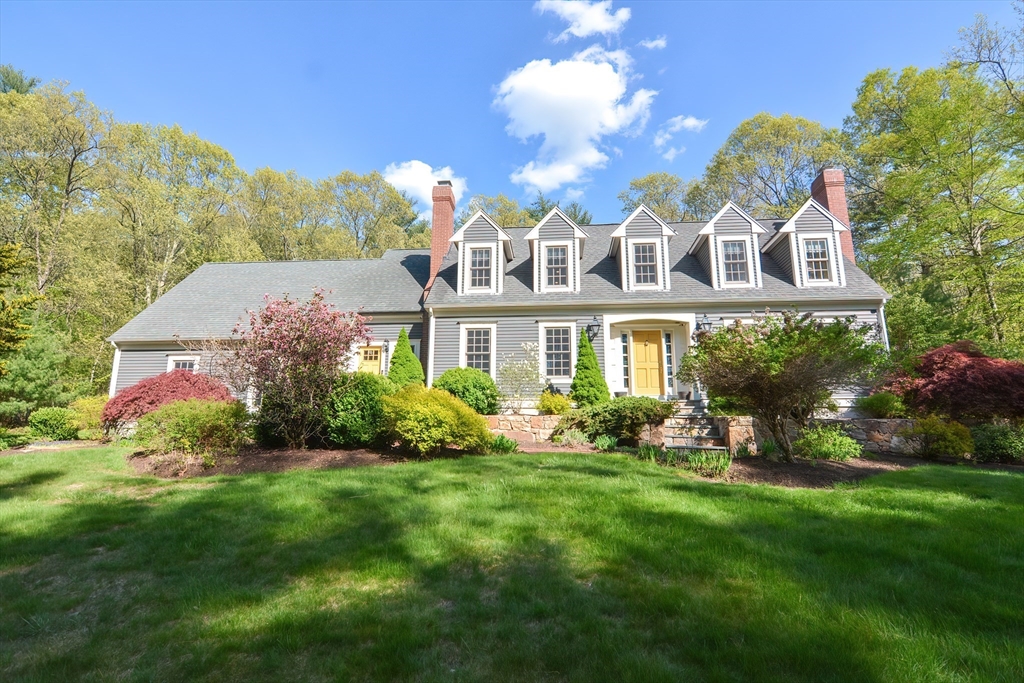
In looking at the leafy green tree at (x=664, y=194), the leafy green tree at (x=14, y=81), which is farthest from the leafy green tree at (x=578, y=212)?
the leafy green tree at (x=14, y=81)

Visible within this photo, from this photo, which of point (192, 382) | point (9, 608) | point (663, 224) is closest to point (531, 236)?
point (663, 224)

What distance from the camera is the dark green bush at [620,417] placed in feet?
29.0

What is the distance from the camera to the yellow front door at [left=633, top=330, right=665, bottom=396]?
14250mm

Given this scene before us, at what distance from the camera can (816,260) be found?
14547mm

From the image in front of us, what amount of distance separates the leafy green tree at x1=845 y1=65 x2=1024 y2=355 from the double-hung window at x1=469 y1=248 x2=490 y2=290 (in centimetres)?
1499

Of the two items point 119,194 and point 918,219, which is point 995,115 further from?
point 119,194

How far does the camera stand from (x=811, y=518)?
4.19 meters

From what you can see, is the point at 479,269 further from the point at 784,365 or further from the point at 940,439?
the point at 940,439

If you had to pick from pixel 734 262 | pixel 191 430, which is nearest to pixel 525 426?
pixel 191 430

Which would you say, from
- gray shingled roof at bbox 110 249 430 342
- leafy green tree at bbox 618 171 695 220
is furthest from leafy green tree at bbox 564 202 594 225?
gray shingled roof at bbox 110 249 430 342

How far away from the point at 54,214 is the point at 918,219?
3908 cm

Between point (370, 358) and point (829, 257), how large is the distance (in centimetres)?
1567

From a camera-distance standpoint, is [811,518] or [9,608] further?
[811,518]

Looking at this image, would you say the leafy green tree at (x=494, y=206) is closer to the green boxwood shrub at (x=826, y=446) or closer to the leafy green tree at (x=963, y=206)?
the leafy green tree at (x=963, y=206)
